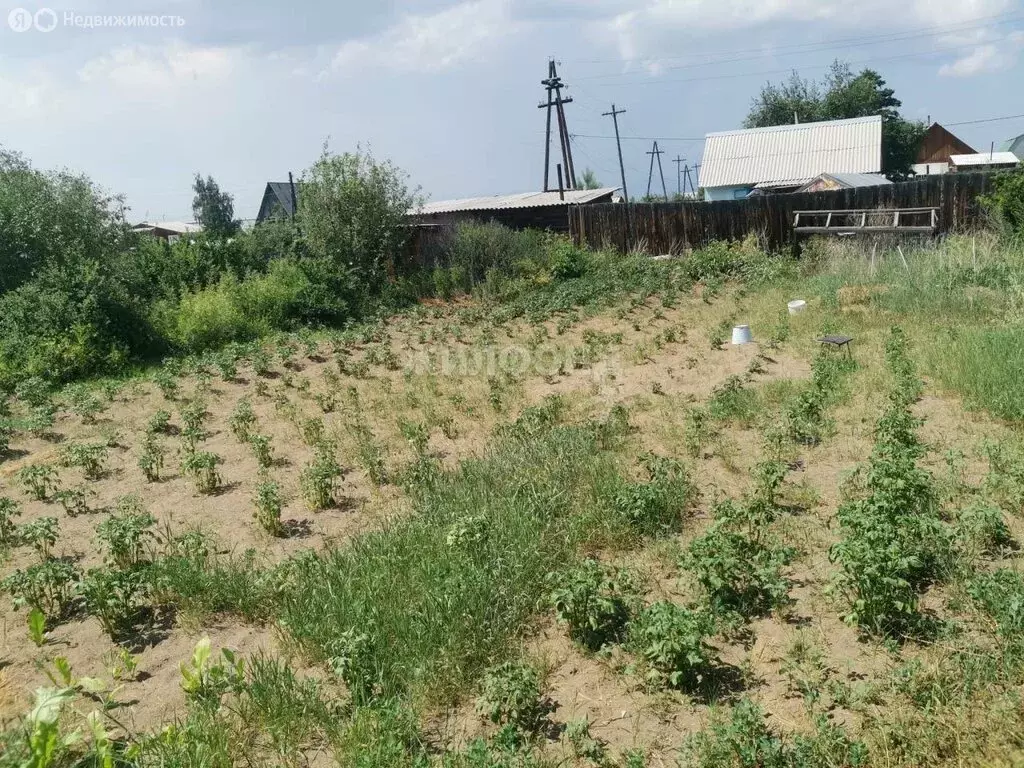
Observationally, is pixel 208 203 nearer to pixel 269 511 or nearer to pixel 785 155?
pixel 785 155

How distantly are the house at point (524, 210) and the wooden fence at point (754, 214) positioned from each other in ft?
3.61

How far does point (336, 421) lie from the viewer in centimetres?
802

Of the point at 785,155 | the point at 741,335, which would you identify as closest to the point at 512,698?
the point at 741,335

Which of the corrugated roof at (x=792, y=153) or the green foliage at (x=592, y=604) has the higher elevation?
the corrugated roof at (x=792, y=153)

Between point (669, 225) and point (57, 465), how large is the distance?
14163mm

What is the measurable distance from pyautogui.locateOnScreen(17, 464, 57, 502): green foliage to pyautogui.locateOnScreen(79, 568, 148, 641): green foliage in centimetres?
245

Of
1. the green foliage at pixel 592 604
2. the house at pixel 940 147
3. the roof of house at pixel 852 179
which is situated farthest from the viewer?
the house at pixel 940 147

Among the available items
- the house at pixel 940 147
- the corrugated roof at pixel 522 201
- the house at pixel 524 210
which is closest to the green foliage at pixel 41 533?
the house at pixel 524 210

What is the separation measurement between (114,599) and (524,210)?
18.7 m

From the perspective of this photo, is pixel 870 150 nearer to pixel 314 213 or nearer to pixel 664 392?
pixel 314 213

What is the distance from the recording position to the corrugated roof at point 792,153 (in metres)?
28.9

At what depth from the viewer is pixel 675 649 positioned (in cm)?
322

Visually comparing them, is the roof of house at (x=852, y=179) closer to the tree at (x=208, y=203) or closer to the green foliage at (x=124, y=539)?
the green foliage at (x=124, y=539)

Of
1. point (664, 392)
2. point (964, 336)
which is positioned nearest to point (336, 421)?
point (664, 392)
